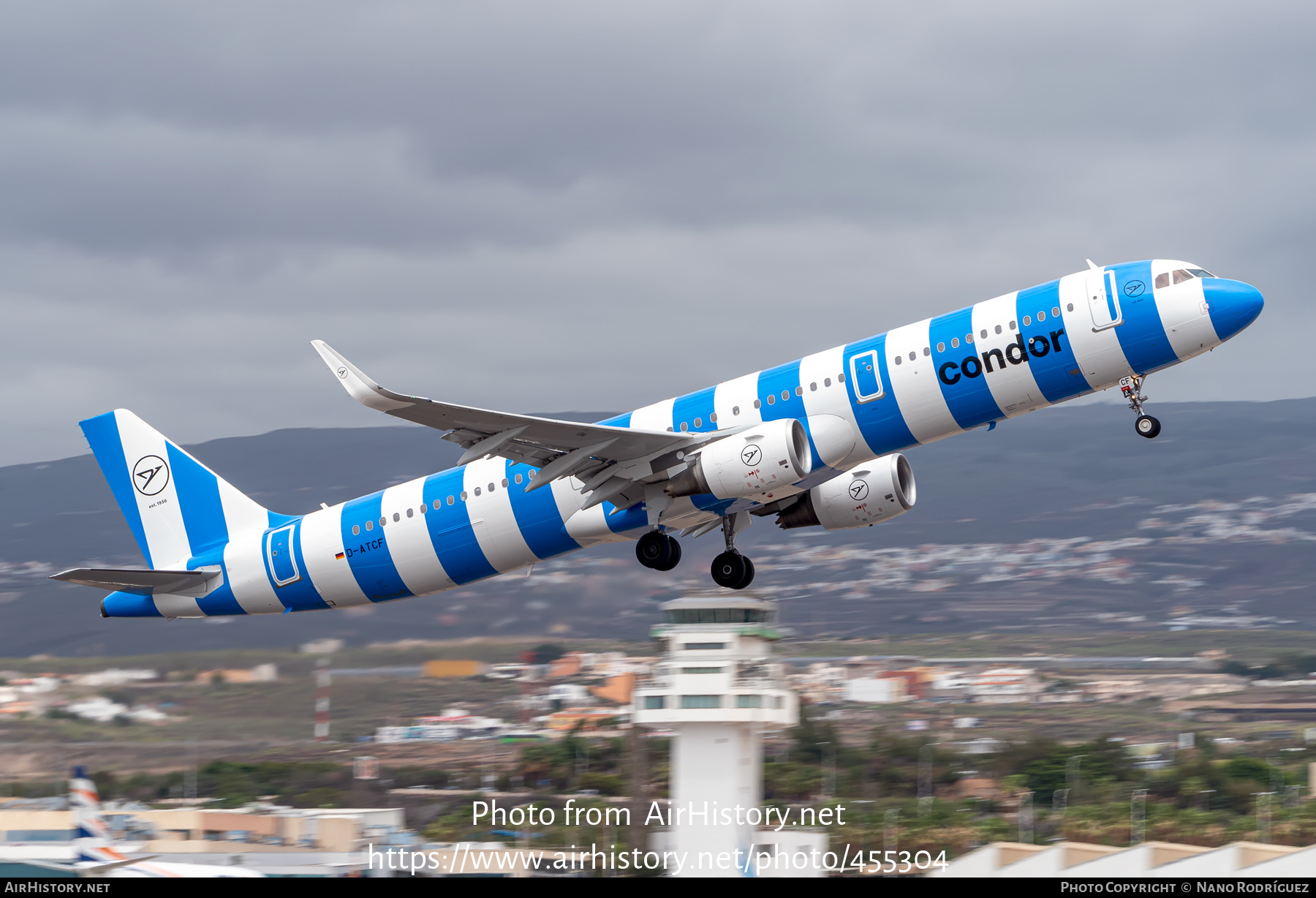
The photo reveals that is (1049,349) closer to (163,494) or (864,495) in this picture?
(864,495)

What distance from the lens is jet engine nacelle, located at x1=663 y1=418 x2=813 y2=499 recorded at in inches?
1093

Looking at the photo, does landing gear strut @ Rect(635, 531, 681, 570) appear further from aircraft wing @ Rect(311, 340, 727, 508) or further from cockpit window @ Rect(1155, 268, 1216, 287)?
cockpit window @ Rect(1155, 268, 1216, 287)

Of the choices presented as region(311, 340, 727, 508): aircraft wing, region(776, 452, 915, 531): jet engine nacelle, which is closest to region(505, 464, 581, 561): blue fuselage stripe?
region(311, 340, 727, 508): aircraft wing

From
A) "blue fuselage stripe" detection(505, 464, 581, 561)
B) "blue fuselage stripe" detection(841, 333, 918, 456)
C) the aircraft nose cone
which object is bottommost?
"blue fuselage stripe" detection(505, 464, 581, 561)

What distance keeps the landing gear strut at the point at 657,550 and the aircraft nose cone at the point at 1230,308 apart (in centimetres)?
1232

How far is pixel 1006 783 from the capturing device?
5656 cm

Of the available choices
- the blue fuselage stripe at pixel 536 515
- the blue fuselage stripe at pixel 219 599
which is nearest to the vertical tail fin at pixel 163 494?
the blue fuselage stripe at pixel 219 599

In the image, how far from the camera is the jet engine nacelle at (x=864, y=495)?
105 ft

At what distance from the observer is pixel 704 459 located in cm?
2853

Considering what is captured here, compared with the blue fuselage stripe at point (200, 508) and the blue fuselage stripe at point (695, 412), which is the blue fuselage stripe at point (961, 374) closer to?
the blue fuselage stripe at point (695, 412)

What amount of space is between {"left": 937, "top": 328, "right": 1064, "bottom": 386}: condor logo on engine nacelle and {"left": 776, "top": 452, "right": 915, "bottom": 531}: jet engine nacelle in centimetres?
426

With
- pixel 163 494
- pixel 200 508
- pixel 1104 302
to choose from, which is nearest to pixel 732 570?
pixel 1104 302

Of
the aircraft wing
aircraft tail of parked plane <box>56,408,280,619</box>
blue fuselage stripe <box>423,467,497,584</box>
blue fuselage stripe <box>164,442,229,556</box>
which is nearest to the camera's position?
the aircraft wing

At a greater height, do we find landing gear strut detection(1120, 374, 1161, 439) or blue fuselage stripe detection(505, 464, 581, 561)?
landing gear strut detection(1120, 374, 1161, 439)
